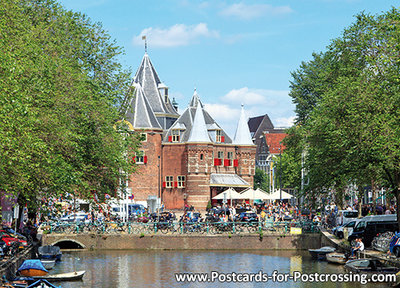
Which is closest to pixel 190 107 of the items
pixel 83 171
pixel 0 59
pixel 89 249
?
pixel 89 249

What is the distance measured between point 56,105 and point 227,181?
61.0 meters

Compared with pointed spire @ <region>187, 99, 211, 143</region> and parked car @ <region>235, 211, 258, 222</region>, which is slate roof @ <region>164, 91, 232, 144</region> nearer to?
pointed spire @ <region>187, 99, 211, 143</region>

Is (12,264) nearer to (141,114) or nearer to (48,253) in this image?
(48,253)

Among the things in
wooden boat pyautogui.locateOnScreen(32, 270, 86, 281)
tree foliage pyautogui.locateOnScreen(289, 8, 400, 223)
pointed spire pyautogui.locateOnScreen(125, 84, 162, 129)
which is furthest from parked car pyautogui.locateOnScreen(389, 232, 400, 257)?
pointed spire pyautogui.locateOnScreen(125, 84, 162, 129)

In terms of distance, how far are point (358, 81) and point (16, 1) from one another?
2060 cm

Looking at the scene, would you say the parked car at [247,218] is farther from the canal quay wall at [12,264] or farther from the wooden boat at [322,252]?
the canal quay wall at [12,264]

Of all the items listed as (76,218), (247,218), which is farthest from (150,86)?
(247,218)

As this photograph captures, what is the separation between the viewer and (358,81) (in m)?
42.2

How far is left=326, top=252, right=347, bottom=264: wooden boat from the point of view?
4356 centimetres

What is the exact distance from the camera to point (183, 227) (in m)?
58.7

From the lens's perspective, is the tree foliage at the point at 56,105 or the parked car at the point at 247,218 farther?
the parked car at the point at 247,218

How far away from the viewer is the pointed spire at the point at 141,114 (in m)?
94.8

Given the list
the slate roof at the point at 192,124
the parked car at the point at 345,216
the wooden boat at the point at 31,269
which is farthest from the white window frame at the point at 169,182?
the wooden boat at the point at 31,269

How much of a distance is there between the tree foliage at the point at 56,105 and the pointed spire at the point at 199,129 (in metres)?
45.5
